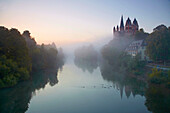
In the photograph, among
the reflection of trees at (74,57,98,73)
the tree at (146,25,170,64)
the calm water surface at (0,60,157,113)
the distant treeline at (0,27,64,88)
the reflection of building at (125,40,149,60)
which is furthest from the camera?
the reflection of trees at (74,57,98,73)

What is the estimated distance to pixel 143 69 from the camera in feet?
106

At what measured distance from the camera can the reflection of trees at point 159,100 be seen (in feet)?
47.2

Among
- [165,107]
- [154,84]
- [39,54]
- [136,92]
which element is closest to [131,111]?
[165,107]

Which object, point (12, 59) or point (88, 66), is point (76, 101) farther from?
→ point (88, 66)

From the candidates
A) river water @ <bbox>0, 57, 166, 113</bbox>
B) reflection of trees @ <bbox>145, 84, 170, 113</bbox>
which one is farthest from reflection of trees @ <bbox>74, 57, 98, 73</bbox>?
reflection of trees @ <bbox>145, 84, 170, 113</bbox>

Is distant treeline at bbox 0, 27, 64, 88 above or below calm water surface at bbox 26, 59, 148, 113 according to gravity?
above

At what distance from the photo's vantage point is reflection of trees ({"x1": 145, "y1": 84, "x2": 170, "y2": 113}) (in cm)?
1440

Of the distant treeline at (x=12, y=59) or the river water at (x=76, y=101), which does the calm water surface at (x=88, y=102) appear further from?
the distant treeline at (x=12, y=59)

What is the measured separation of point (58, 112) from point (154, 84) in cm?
1728

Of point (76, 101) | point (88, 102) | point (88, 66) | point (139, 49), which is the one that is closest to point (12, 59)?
point (76, 101)

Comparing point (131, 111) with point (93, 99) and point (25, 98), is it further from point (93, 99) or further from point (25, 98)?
point (25, 98)

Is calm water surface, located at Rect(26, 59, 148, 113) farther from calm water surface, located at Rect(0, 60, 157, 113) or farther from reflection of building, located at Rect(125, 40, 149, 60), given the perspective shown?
reflection of building, located at Rect(125, 40, 149, 60)

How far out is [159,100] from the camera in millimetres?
16500

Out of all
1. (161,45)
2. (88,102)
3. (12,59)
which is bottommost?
(88,102)
